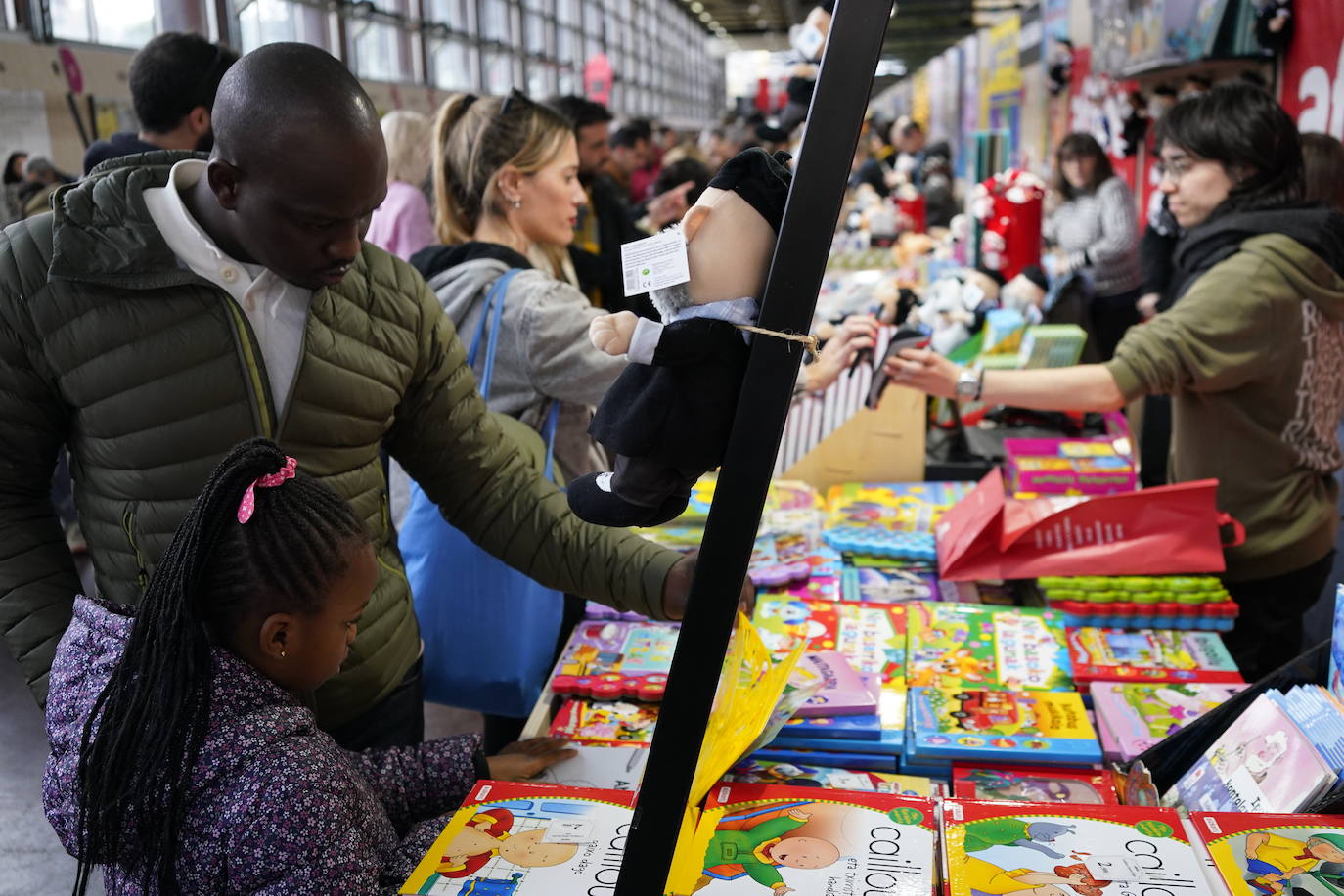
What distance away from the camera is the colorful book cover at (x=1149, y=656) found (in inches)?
76.0

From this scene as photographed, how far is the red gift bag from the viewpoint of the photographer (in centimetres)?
216

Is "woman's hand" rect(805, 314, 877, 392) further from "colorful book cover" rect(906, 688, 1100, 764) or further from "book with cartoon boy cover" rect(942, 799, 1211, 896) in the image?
"book with cartoon boy cover" rect(942, 799, 1211, 896)

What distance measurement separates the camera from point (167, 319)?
133 centimetres

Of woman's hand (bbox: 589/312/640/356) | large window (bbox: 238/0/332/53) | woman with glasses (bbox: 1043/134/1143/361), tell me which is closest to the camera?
woman's hand (bbox: 589/312/640/356)

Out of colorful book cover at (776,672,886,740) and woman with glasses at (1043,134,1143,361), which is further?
woman with glasses at (1043,134,1143,361)

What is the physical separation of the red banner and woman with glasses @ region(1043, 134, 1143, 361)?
0.90 metres

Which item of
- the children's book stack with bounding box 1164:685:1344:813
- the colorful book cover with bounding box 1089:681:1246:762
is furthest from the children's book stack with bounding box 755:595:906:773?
the children's book stack with bounding box 1164:685:1344:813

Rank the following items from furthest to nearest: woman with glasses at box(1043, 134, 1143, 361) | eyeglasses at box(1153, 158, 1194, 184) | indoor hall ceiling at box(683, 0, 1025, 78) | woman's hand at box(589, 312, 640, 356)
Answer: indoor hall ceiling at box(683, 0, 1025, 78) < woman with glasses at box(1043, 134, 1143, 361) < eyeglasses at box(1153, 158, 1194, 184) < woman's hand at box(589, 312, 640, 356)

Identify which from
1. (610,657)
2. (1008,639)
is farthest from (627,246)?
(1008,639)

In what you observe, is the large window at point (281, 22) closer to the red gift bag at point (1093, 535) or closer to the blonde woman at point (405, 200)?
the blonde woman at point (405, 200)

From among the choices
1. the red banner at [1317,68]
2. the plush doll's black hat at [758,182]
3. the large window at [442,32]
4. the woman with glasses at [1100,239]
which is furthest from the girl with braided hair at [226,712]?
the red banner at [1317,68]

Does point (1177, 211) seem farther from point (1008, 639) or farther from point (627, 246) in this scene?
point (627, 246)

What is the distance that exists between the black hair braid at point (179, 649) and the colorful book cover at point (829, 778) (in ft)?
2.40

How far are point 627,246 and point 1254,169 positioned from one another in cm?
187
